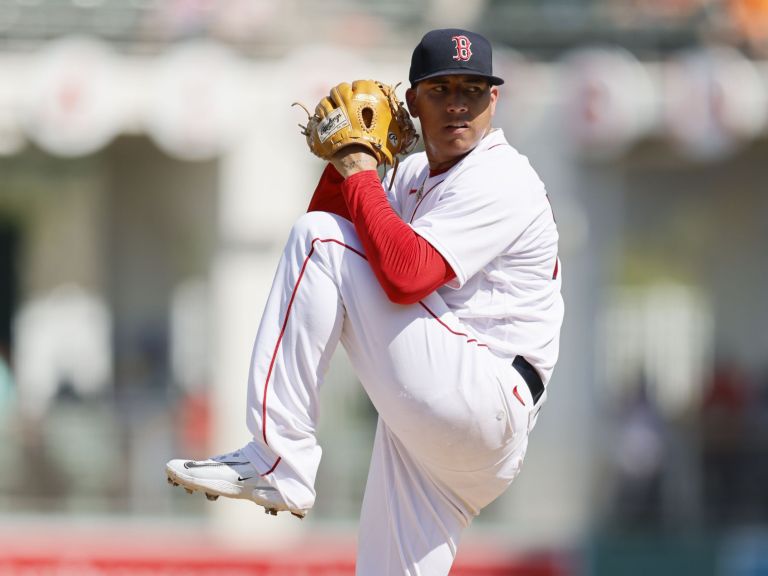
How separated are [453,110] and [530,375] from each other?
70cm

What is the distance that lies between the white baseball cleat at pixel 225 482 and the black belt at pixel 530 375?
0.67 m

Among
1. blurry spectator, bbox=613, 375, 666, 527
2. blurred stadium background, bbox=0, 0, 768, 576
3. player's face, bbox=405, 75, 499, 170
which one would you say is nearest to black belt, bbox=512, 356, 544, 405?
player's face, bbox=405, 75, 499, 170

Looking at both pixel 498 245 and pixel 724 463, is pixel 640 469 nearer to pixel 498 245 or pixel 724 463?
pixel 724 463

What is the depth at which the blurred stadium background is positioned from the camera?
1109cm

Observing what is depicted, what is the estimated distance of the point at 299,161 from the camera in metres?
11.9

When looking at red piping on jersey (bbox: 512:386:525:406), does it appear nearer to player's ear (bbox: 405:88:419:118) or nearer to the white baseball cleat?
the white baseball cleat

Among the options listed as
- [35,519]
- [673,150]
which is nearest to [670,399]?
[673,150]

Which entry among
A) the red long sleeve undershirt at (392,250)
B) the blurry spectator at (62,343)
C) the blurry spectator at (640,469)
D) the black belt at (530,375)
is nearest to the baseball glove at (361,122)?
the red long sleeve undershirt at (392,250)

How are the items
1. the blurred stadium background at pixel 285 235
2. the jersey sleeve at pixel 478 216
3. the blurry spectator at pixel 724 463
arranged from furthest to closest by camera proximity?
the blurry spectator at pixel 724 463 → the blurred stadium background at pixel 285 235 → the jersey sleeve at pixel 478 216

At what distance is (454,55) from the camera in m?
4.06

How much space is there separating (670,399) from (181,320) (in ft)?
15.4

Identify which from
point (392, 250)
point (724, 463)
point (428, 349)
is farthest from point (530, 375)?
point (724, 463)

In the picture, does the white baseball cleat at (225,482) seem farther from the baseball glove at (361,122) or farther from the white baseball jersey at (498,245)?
the baseball glove at (361,122)

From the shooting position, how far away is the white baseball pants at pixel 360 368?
4008mm
